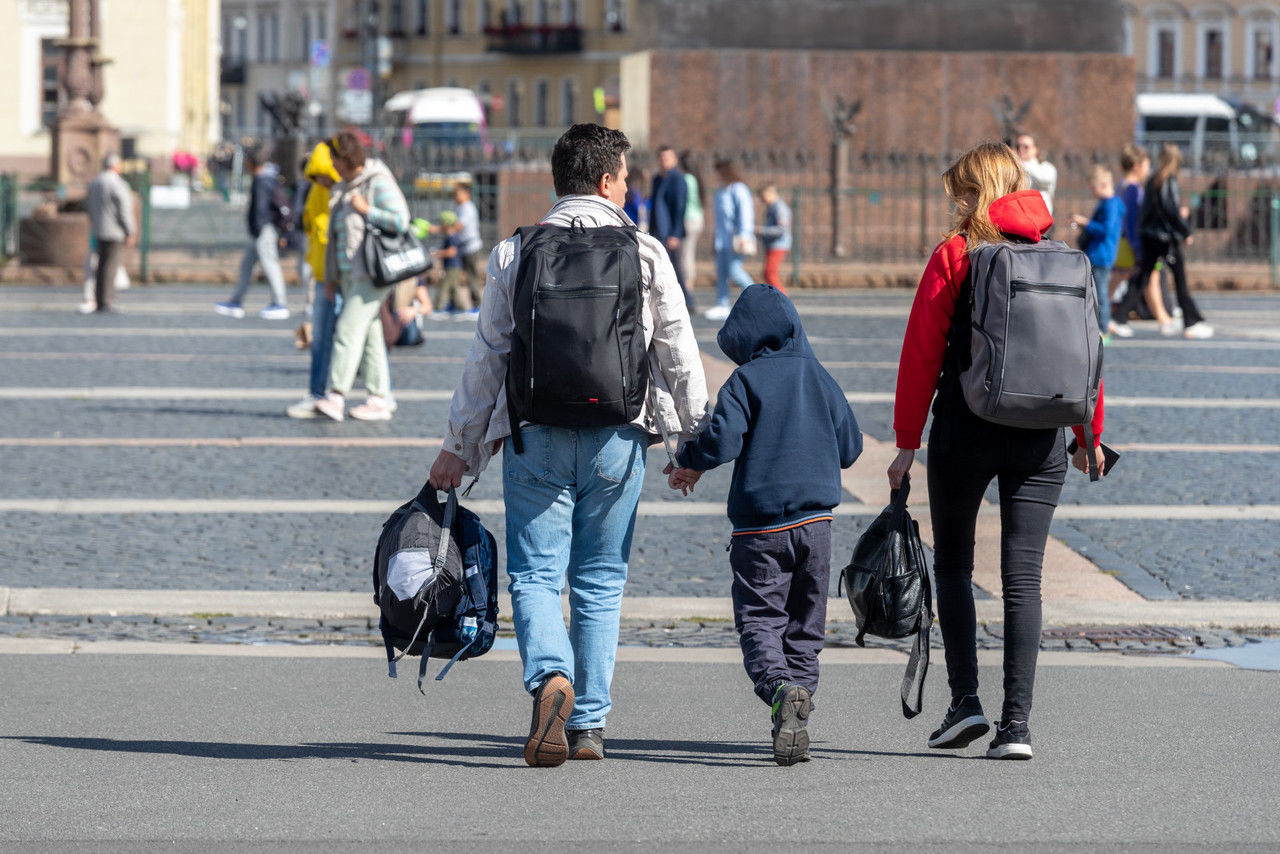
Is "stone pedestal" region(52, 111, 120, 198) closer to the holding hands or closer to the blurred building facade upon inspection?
the holding hands

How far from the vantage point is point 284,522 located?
28.6 feet

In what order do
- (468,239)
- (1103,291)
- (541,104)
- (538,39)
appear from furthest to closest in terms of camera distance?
(541,104), (538,39), (468,239), (1103,291)

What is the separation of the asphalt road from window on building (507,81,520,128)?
85235 millimetres

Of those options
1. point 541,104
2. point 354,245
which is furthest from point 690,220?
point 541,104

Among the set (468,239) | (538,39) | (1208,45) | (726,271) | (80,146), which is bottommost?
(726,271)

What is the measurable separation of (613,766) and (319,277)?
7.16 metres

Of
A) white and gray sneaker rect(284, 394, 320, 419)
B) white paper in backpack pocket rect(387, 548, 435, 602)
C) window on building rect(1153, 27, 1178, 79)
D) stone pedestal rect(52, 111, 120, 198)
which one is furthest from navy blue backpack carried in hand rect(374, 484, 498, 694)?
window on building rect(1153, 27, 1178, 79)

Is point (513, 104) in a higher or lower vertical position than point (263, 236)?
higher

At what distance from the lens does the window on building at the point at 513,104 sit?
90.3 m

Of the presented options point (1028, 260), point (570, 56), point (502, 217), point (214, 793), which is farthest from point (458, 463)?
point (570, 56)

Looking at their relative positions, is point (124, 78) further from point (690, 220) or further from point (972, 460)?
point (972, 460)

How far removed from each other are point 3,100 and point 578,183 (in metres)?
57.2

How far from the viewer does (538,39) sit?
87688mm

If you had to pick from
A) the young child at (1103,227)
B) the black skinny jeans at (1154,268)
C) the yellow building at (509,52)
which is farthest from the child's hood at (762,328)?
the yellow building at (509,52)
